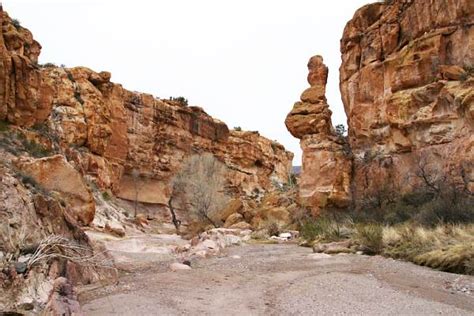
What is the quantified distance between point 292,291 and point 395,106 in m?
19.1

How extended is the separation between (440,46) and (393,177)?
282 inches

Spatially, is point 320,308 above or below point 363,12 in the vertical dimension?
below

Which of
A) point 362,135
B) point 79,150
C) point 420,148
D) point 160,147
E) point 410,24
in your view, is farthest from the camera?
point 160,147

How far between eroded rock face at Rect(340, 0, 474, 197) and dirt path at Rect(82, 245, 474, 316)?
37.9ft

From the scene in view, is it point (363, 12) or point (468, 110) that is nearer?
point (468, 110)

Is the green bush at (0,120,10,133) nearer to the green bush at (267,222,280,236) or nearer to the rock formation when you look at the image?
the rock formation

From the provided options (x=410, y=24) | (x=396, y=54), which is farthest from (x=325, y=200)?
(x=410, y=24)

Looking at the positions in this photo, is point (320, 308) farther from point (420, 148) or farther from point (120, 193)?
point (120, 193)

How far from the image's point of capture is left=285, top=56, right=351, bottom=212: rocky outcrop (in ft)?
86.9

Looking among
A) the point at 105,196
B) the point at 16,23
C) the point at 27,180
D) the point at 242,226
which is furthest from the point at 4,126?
the point at 27,180

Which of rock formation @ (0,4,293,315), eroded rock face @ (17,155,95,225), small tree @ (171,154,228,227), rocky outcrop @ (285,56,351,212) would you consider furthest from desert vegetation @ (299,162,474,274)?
small tree @ (171,154,228,227)

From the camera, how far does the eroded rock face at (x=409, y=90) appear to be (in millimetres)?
21031

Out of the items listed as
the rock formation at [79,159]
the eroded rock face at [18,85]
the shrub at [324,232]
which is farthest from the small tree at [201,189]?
the shrub at [324,232]

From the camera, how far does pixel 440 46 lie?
22828mm
